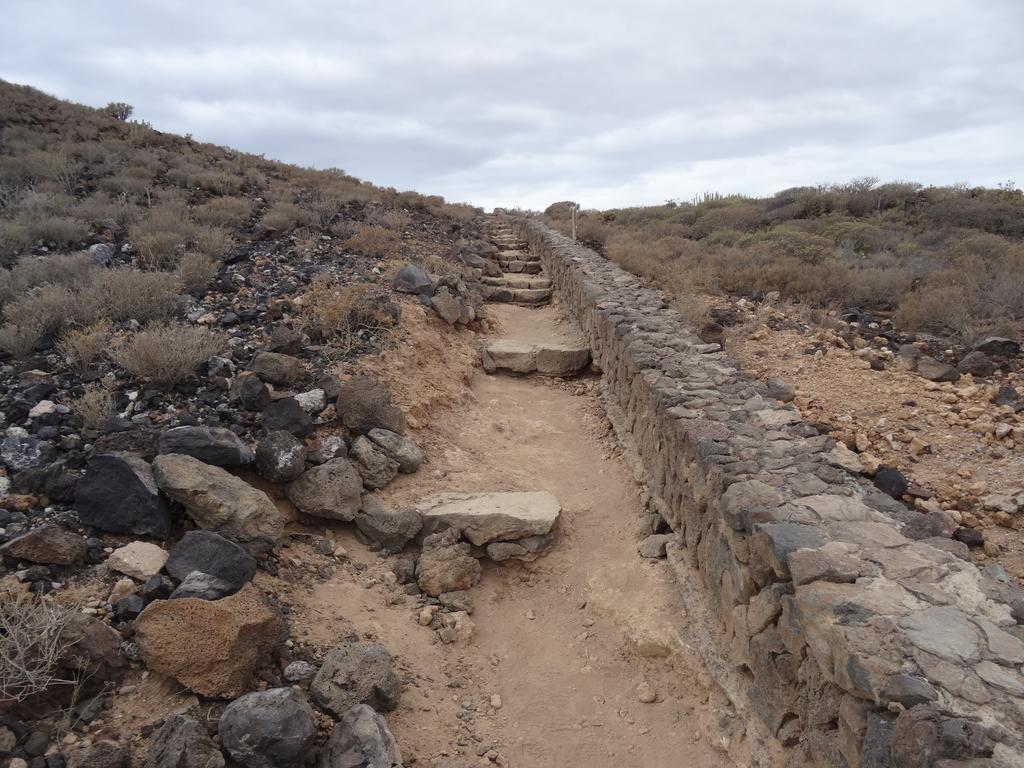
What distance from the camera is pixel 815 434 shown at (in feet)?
12.4

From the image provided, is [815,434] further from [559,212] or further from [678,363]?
[559,212]

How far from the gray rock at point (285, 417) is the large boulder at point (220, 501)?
2.48 feet

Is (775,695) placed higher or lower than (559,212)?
lower

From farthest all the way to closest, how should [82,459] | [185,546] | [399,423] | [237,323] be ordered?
[237,323], [399,423], [82,459], [185,546]

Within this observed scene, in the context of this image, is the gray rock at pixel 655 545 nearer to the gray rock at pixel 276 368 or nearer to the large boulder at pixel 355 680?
the large boulder at pixel 355 680

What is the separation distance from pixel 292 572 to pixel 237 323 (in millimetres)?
2925

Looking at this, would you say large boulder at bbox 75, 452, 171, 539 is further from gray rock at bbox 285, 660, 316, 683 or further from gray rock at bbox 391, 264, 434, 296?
gray rock at bbox 391, 264, 434, 296

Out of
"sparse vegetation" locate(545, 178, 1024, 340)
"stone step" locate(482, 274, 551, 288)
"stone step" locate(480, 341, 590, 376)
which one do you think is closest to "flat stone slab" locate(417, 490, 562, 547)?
"stone step" locate(480, 341, 590, 376)

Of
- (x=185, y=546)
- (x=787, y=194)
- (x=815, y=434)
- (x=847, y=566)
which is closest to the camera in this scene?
(x=847, y=566)

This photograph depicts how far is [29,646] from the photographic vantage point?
211cm

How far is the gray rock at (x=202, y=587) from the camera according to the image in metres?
2.66

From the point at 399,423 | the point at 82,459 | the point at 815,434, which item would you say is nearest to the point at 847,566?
the point at 815,434

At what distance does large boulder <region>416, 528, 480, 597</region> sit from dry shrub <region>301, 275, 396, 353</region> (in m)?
2.22

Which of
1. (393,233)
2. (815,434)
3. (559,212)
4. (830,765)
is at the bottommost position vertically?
(830,765)
